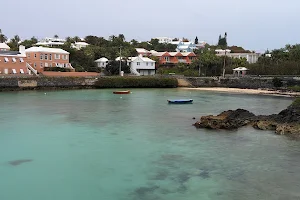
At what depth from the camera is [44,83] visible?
58.7 m

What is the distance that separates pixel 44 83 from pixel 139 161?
148 ft

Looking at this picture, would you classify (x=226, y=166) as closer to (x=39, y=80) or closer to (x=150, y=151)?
(x=150, y=151)

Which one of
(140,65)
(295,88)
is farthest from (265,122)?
(140,65)

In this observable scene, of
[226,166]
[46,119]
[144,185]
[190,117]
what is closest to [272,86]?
[190,117]

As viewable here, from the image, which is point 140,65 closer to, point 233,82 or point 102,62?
point 102,62

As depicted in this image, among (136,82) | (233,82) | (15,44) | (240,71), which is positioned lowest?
(136,82)

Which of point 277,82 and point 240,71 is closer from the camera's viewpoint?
point 277,82

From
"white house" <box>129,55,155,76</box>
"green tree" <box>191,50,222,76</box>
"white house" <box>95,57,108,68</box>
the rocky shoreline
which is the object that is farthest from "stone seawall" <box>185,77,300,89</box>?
the rocky shoreline

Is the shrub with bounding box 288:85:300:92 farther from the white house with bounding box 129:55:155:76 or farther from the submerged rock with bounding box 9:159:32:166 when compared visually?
the submerged rock with bounding box 9:159:32:166

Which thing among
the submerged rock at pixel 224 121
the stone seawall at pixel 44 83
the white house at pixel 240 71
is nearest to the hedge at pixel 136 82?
the stone seawall at pixel 44 83

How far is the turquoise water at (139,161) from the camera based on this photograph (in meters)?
13.4

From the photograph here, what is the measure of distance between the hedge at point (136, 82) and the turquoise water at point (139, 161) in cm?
3374

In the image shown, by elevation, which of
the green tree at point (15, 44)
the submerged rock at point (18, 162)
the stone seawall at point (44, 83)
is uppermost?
the green tree at point (15, 44)

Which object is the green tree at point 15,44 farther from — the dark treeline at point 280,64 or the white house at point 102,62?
the dark treeline at point 280,64
